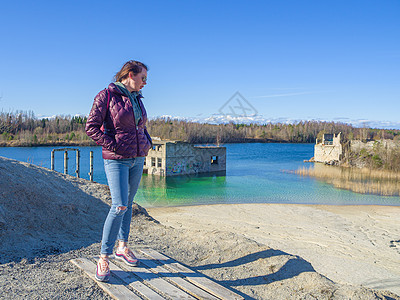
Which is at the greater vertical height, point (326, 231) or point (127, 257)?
point (127, 257)

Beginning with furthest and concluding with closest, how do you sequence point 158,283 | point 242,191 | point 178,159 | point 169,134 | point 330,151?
point 169,134 → point 330,151 → point 178,159 → point 242,191 → point 158,283

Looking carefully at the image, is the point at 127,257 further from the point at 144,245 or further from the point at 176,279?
the point at 144,245

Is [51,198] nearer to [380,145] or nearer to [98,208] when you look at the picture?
[98,208]

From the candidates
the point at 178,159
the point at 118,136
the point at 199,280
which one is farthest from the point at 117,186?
the point at 178,159

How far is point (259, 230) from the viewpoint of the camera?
47.4 ft

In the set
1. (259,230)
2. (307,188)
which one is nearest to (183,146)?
(307,188)

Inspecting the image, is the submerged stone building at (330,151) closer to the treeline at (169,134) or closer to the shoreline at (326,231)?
the treeline at (169,134)

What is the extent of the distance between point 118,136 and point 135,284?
4.87 feet

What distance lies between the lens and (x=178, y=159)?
38906 mm

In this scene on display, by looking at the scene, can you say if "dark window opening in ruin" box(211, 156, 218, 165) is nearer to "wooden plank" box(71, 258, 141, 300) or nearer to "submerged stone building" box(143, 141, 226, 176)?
"submerged stone building" box(143, 141, 226, 176)

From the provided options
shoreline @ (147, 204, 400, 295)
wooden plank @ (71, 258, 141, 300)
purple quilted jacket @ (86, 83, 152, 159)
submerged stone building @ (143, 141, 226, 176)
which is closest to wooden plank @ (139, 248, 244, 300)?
wooden plank @ (71, 258, 141, 300)

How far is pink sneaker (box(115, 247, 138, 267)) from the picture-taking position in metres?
3.84

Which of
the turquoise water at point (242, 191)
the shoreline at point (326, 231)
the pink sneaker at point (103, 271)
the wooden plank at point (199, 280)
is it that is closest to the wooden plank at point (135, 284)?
the pink sneaker at point (103, 271)

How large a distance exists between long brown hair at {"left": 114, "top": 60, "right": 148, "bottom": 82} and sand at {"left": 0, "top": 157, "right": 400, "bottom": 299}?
2160 millimetres
